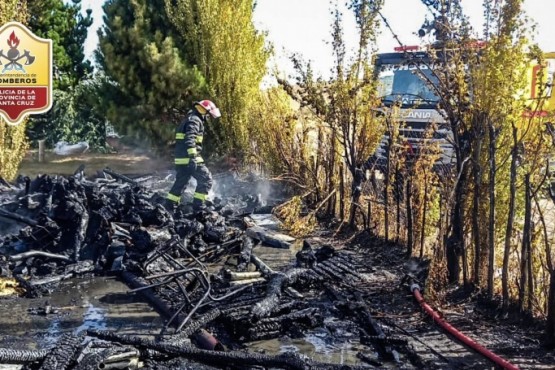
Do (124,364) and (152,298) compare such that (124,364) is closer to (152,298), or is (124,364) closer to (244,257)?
(152,298)

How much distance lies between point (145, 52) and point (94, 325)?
13243mm

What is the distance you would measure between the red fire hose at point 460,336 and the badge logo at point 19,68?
11.1 m

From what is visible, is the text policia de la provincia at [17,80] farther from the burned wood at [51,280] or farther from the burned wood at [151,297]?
the burned wood at [151,297]

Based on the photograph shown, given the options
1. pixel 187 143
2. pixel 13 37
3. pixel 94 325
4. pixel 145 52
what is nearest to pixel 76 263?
pixel 94 325

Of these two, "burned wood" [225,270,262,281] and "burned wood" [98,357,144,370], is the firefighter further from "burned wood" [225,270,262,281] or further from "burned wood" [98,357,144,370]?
"burned wood" [98,357,144,370]

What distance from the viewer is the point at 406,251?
816cm

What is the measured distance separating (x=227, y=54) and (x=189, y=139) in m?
7.05

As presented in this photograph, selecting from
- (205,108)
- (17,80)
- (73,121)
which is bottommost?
(205,108)

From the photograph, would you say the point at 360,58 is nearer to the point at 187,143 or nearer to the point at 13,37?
the point at 187,143

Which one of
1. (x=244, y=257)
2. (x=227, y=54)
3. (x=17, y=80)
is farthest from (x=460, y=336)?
(x=227, y=54)

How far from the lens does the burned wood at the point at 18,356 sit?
4.10 m

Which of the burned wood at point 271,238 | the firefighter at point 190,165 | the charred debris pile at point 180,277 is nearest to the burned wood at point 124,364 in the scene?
the charred debris pile at point 180,277

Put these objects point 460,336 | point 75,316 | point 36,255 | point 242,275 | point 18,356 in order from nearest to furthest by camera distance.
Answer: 1. point 18,356
2. point 460,336
3. point 75,316
4. point 242,275
5. point 36,255

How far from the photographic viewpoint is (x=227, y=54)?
682 inches
